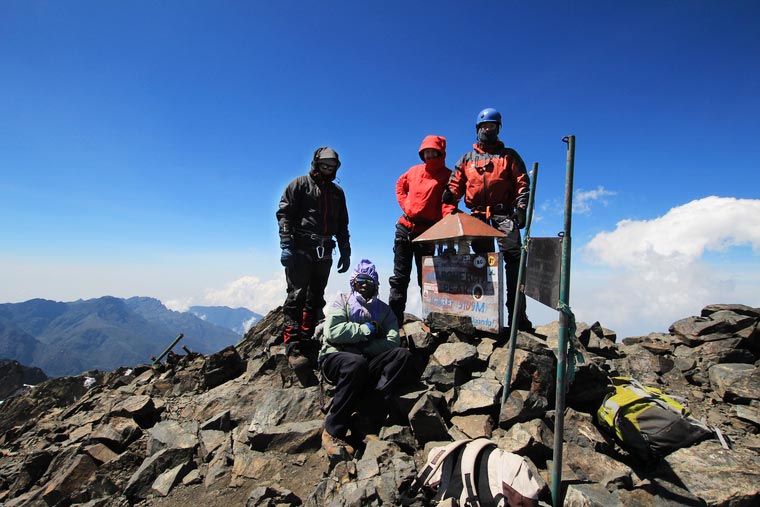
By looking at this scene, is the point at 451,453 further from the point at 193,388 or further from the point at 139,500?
the point at 193,388

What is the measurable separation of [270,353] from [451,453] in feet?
21.2

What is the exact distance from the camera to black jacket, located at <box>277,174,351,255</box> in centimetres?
789

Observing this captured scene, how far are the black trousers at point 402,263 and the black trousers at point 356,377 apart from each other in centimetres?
246

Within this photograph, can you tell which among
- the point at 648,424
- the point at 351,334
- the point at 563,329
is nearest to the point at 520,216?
the point at 563,329

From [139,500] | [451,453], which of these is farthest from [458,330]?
[139,500]

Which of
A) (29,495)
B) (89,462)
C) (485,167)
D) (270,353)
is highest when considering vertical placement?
(485,167)

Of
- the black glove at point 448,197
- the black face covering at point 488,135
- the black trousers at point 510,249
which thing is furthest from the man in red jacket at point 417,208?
the black trousers at point 510,249

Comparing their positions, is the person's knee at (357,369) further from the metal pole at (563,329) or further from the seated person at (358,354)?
the metal pole at (563,329)

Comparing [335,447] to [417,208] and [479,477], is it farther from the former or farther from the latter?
[417,208]

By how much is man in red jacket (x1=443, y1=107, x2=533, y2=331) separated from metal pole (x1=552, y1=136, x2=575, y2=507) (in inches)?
132

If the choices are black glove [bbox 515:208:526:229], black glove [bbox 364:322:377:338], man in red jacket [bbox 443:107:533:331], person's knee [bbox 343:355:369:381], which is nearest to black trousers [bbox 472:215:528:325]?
man in red jacket [bbox 443:107:533:331]

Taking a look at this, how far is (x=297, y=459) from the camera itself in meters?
5.63

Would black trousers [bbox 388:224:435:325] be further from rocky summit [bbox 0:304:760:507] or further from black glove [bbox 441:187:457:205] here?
black glove [bbox 441:187:457:205]

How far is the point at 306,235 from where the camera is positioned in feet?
26.4
